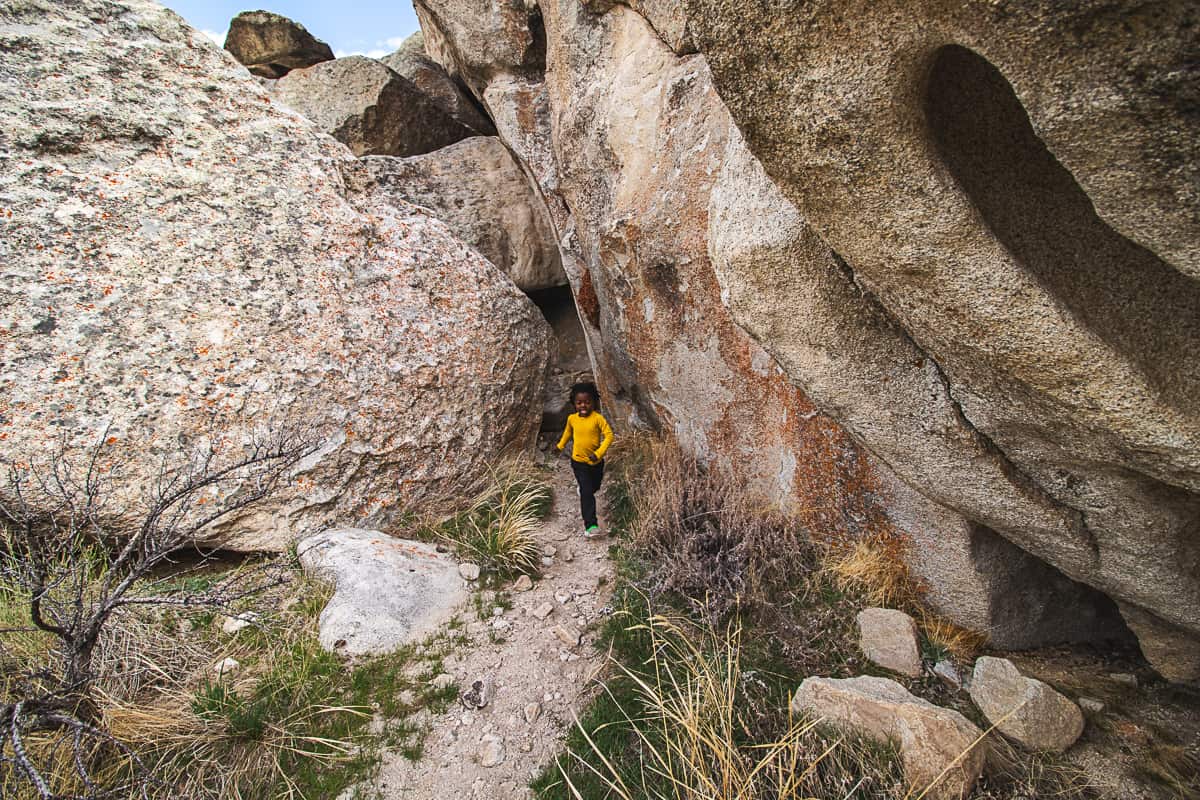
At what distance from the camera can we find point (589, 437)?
455 cm

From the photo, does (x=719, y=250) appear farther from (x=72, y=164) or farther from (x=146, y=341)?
(x=72, y=164)

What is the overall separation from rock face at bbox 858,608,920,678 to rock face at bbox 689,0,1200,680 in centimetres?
86

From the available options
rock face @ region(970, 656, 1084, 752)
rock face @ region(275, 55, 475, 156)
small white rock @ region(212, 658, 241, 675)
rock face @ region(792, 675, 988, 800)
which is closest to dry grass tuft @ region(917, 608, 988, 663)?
rock face @ region(970, 656, 1084, 752)

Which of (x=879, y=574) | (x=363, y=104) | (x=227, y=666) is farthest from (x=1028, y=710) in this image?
(x=363, y=104)

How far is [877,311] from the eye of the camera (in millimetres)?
2281

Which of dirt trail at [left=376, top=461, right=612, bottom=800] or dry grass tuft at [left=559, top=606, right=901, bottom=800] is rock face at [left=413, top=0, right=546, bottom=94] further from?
dry grass tuft at [left=559, top=606, right=901, bottom=800]

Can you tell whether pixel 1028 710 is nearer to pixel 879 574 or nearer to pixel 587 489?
pixel 879 574

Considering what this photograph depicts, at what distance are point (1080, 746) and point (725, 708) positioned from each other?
143cm

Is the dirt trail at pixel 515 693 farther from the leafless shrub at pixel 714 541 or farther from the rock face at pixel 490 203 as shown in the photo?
the rock face at pixel 490 203

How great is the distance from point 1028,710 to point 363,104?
8.36 metres

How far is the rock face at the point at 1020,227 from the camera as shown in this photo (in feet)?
3.86

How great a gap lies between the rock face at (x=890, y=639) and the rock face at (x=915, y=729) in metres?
0.42

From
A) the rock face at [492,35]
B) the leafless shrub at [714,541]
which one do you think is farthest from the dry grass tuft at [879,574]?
the rock face at [492,35]

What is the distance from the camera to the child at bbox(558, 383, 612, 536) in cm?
451
